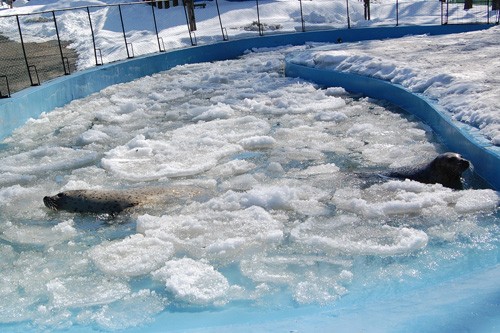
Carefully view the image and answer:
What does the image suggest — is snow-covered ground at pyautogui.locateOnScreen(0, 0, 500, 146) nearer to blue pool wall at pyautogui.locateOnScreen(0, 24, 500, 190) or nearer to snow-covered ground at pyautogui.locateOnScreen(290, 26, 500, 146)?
snow-covered ground at pyautogui.locateOnScreen(290, 26, 500, 146)

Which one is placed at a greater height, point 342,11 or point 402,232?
point 402,232

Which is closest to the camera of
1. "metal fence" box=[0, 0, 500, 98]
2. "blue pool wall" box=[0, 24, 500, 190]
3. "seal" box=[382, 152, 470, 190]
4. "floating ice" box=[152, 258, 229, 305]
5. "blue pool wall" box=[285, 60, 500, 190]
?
"floating ice" box=[152, 258, 229, 305]

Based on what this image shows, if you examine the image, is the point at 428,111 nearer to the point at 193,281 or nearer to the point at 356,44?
the point at 193,281

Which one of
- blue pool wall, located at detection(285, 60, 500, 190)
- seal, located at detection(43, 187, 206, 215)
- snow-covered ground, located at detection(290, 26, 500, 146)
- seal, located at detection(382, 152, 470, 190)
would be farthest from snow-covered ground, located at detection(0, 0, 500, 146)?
seal, located at detection(43, 187, 206, 215)

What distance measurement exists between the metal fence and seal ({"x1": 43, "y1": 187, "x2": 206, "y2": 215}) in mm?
9397

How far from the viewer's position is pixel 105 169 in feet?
27.1

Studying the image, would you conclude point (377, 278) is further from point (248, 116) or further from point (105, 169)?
point (248, 116)

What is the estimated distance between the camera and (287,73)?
49.2 feet

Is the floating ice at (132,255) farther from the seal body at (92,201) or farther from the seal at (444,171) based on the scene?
the seal at (444,171)

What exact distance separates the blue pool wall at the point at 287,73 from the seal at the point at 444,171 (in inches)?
11.9

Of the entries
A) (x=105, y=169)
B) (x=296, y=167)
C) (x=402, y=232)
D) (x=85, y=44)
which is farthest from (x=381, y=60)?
(x=85, y=44)

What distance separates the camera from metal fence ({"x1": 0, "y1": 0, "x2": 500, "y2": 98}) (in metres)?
19.1

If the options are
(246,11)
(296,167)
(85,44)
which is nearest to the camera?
(296,167)

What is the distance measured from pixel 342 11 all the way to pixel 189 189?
2018 cm
